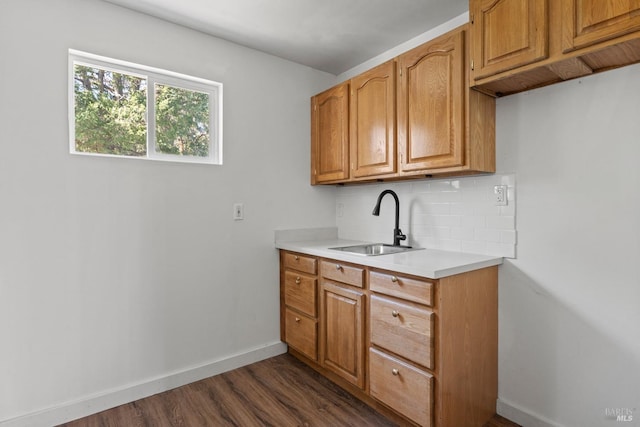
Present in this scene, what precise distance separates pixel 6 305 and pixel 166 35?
6.05 ft

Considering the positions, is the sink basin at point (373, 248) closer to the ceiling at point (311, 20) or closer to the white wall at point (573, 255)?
the white wall at point (573, 255)

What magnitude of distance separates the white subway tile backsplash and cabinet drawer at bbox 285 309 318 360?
84 centimetres

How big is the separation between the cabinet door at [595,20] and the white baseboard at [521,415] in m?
1.82

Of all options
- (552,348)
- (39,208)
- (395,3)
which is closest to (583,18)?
(395,3)

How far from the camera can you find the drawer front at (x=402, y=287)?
5.42 feet

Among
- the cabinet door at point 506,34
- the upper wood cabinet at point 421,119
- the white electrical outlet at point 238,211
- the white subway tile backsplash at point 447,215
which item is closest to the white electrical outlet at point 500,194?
the white subway tile backsplash at point 447,215

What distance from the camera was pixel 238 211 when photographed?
8.48 ft

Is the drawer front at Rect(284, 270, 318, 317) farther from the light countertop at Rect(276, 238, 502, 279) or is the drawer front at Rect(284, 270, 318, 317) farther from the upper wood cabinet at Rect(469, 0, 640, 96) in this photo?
the upper wood cabinet at Rect(469, 0, 640, 96)

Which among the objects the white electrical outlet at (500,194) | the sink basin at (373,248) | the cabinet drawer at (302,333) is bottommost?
the cabinet drawer at (302,333)

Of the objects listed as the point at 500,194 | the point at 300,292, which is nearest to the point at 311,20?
the point at 500,194

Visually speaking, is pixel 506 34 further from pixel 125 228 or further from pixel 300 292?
pixel 125 228

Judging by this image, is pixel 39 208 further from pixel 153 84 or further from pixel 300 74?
pixel 300 74

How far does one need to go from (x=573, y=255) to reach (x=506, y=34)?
1.13 metres

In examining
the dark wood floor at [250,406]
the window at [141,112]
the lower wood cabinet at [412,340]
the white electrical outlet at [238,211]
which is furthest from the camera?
the white electrical outlet at [238,211]
